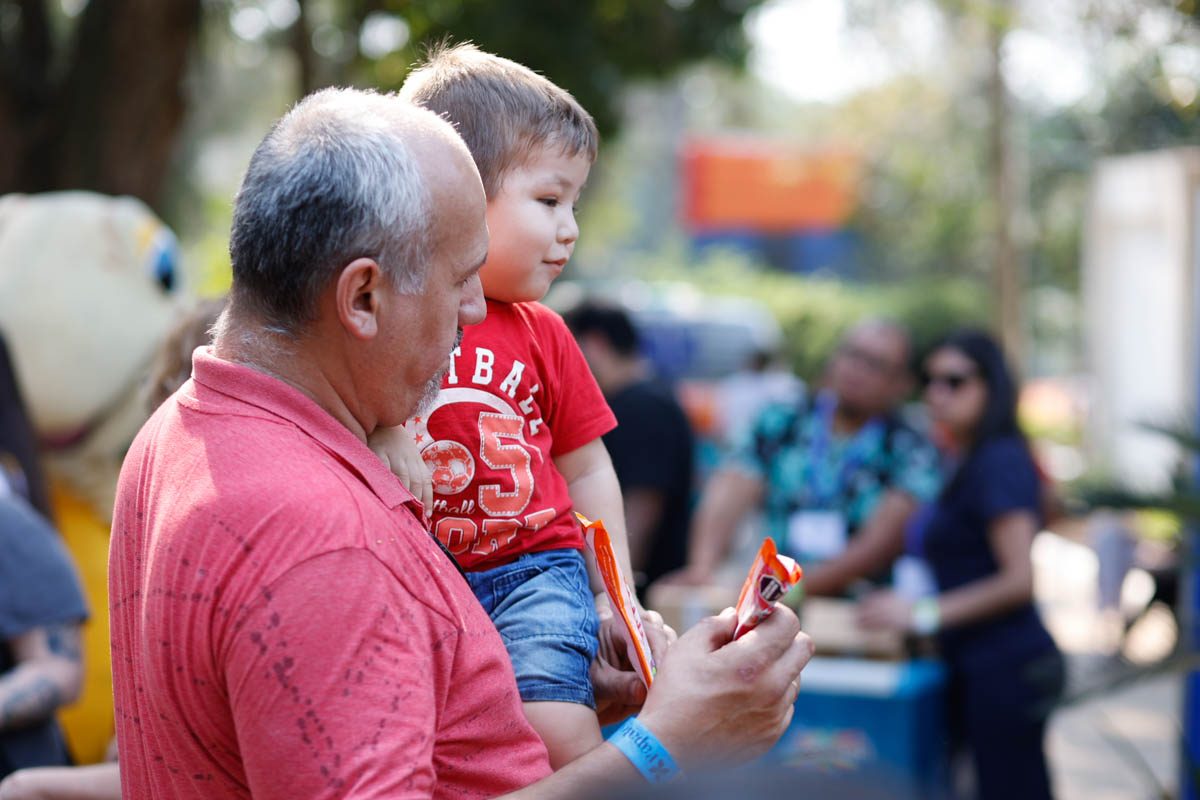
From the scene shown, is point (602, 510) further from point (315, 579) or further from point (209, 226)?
point (209, 226)

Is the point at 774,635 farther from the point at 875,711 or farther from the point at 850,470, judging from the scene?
the point at 850,470

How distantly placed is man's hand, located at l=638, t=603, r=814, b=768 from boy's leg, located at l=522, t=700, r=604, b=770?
213 mm

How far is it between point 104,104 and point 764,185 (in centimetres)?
1875

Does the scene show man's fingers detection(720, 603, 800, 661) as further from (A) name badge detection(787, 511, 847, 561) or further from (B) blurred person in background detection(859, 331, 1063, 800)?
(A) name badge detection(787, 511, 847, 561)

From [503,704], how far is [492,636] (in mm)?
75

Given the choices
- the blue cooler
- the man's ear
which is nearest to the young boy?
the man's ear

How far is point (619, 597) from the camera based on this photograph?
158 centimetres

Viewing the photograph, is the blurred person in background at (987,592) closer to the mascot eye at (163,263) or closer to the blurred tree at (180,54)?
the blurred tree at (180,54)

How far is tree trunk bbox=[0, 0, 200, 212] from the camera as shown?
5.68m

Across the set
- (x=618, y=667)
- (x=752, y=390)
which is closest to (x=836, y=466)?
(x=618, y=667)

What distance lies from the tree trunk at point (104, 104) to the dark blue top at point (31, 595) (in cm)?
323

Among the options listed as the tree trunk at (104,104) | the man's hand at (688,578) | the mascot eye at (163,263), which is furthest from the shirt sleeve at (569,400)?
the tree trunk at (104,104)

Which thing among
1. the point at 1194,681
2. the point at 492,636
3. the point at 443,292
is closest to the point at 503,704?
the point at 492,636

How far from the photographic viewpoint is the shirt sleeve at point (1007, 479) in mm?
4430
